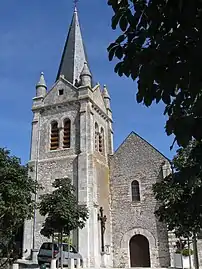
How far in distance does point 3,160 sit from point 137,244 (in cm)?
1627

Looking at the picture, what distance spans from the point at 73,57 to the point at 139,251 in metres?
18.4

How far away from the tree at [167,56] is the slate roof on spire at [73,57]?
29462mm

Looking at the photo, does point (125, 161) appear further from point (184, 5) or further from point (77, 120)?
point (184, 5)

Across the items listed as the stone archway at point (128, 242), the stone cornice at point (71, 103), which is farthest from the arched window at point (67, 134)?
the stone archway at point (128, 242)

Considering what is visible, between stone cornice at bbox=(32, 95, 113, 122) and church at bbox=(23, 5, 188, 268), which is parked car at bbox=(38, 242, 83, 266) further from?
stone cornice at bbox=(32, 95, 113, 122)

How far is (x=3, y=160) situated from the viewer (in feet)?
49.3

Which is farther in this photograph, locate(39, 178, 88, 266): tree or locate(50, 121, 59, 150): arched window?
locate(50, 121, 59, 150): arched window

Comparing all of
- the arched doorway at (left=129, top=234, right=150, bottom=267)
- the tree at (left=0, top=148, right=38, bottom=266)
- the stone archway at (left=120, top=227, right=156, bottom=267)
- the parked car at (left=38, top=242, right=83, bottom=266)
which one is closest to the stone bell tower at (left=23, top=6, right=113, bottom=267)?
the stone archway at (left=120, top=227, right=156, bottom=267)

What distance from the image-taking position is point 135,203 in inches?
1112

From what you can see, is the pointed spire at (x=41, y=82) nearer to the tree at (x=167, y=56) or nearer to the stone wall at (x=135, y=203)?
the stone wall at (x=135, y=203)

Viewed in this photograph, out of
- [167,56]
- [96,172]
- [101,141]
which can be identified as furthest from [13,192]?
[101,141]

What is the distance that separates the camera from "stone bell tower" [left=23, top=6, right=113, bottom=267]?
1025 inches

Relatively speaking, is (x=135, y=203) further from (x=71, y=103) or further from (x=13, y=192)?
(x=13, y=192)

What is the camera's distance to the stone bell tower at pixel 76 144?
2603 centimetres
